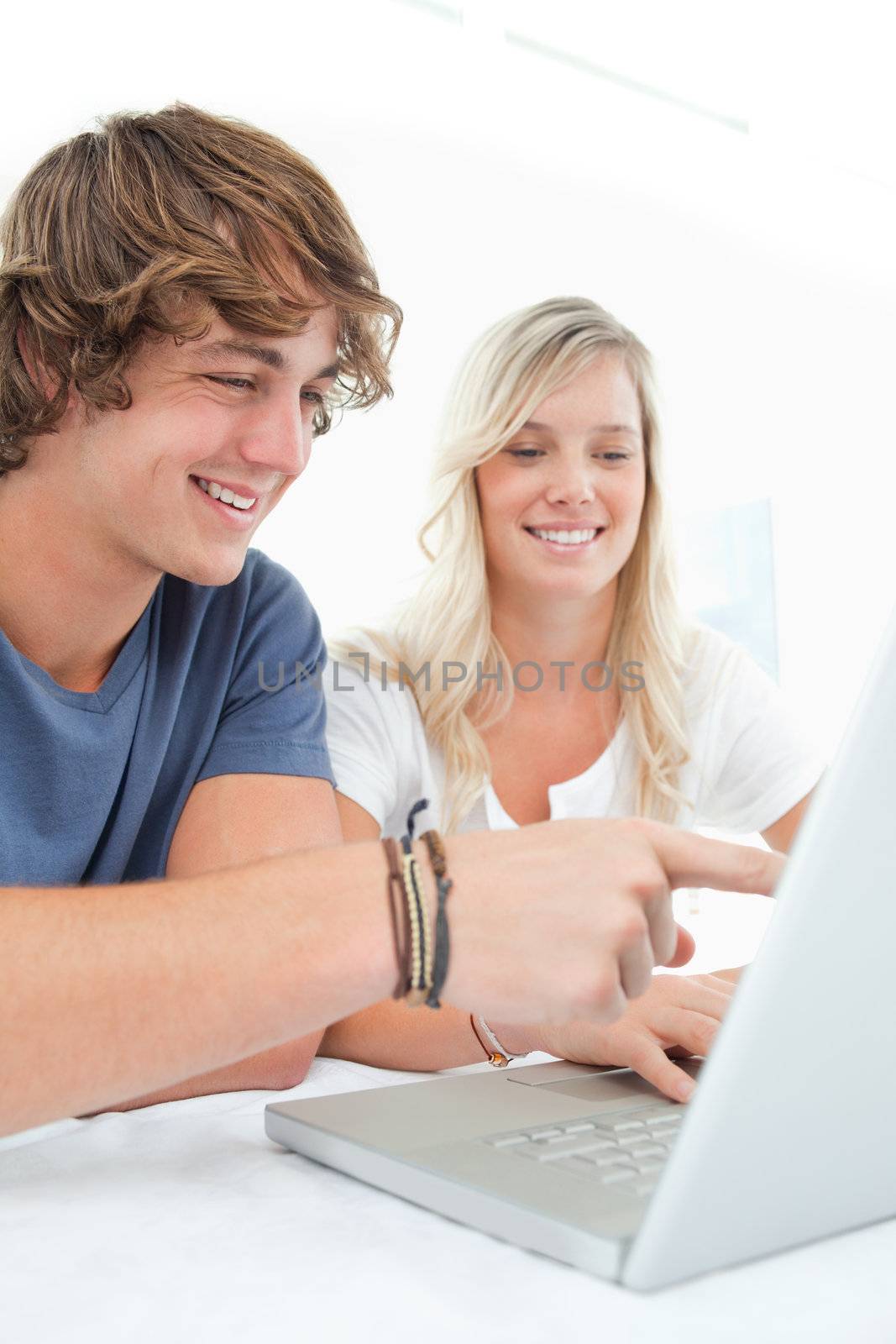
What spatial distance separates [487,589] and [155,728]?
2.40 ft

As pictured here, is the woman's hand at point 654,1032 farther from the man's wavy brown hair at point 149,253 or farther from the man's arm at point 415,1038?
the man's wavy brown hair at point 149,253

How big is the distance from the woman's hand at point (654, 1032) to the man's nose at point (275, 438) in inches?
23.1

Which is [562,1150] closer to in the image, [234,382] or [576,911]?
[576,911]

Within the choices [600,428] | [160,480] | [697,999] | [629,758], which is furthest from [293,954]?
[600,428]

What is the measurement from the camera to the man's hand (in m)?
0.58

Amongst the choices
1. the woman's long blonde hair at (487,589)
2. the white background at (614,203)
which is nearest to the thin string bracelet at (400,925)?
the woman's long blonde hair at (487,589)

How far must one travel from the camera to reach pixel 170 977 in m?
0.58

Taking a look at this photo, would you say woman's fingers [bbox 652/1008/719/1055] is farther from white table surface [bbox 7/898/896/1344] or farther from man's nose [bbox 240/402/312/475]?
man's nose [bbox 240/402/312/475]

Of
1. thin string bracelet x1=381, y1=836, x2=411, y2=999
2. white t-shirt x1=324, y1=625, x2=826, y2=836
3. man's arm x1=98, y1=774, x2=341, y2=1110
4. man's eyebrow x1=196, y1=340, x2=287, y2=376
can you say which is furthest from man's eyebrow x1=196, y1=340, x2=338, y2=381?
thin string bracelet x1=381, y1=836, x2=411, y2=999

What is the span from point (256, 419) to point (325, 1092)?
60 centimetres

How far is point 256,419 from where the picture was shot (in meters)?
1.12

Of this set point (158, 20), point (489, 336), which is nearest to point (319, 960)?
point (489, 336)

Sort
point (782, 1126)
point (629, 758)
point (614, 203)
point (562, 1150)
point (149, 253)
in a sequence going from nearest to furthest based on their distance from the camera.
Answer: point (782, 1126) → point (562, 1150) → point (149, 253) → point (629, 758) → point (614, 203)

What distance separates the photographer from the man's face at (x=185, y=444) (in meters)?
1.08
